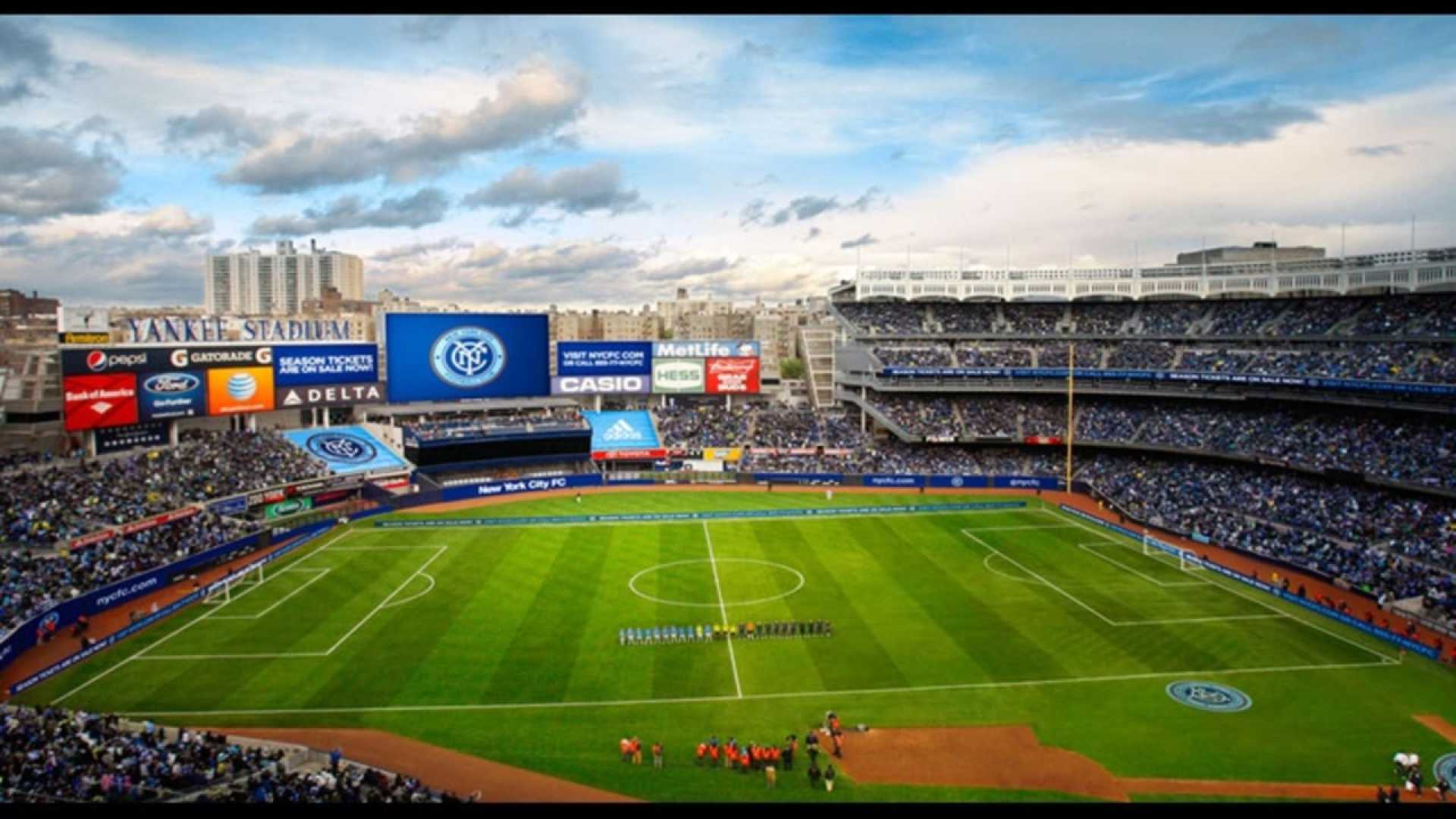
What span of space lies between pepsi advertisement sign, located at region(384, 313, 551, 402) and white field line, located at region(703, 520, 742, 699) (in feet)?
76.0

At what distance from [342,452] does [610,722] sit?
40692 mm

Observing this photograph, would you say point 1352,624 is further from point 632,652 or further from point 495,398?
point 495,398

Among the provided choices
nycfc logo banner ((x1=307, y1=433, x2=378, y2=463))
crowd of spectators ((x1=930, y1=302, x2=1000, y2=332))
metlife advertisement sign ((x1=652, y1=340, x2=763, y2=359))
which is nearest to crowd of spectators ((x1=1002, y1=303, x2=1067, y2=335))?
crowd of spectators ((x1=930, y1=302, x2=1000, y2=332))

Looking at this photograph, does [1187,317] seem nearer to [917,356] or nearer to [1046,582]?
[917,356]

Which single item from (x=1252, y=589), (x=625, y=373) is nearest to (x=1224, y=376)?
(x=1252, y=589)


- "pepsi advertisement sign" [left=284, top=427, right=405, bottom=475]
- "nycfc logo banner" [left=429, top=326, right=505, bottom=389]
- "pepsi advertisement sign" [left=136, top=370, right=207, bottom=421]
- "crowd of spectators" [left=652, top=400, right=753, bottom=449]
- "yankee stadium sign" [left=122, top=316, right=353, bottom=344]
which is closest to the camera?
"pepsi advertisement sign" [left=136, top=370, right=207, bottom=421]

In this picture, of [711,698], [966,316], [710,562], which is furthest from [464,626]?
[966,316]

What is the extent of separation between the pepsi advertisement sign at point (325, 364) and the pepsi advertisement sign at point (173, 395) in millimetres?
5315

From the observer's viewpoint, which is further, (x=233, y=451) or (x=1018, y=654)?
(x=233, y=451)

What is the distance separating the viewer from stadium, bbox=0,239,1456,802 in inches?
977

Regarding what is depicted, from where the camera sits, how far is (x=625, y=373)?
7400 cm

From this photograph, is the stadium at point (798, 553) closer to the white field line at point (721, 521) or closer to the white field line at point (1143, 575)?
the white field line at point (721, 521)

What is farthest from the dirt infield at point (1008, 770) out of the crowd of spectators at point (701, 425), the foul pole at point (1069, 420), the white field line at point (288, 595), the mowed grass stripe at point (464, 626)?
the crowd of spectators at point (701, 425)

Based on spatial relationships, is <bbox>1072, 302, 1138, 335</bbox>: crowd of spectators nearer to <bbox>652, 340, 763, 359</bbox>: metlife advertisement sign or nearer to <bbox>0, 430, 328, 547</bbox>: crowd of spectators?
<bbox>652, 340, 763, 359</bbox>: metlife advertisement sign
